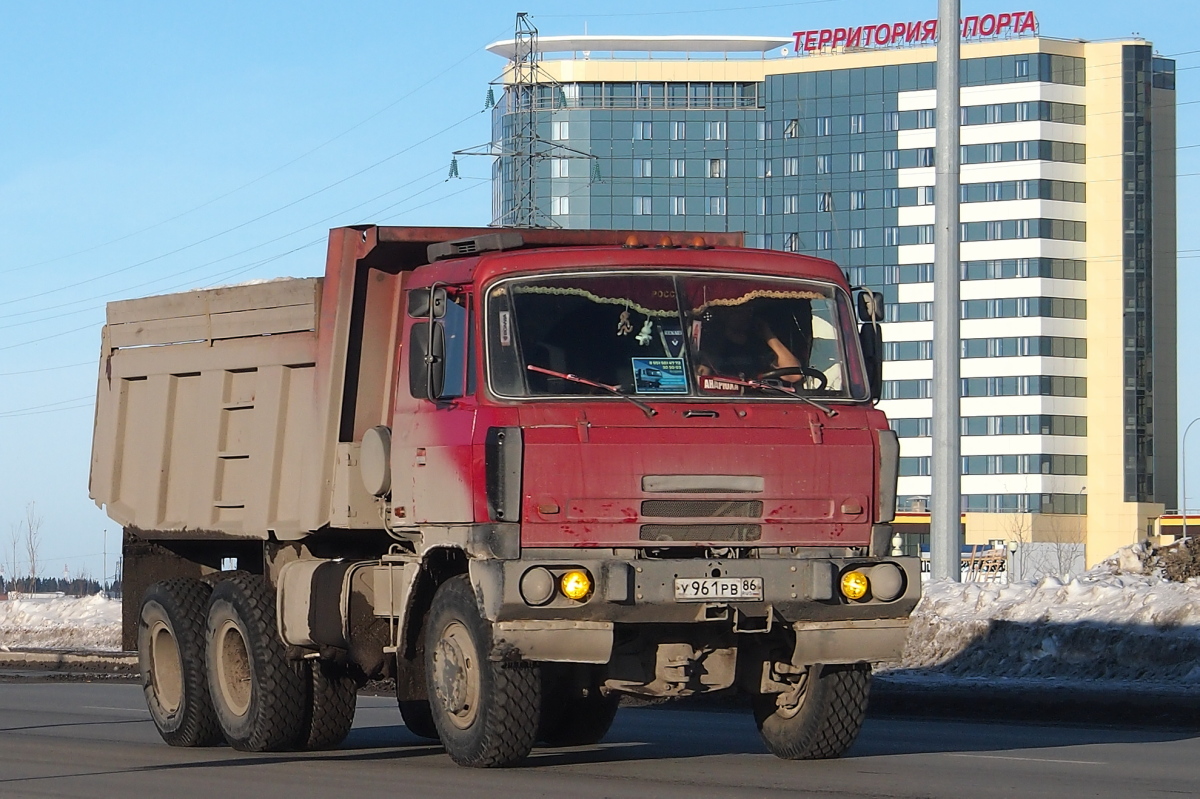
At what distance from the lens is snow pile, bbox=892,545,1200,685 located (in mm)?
20297

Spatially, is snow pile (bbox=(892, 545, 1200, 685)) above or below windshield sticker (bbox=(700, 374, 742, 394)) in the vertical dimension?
below

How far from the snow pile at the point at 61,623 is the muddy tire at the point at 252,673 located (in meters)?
26.0

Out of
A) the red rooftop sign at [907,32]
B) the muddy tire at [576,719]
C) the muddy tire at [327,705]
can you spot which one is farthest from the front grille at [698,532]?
the red rooftop sign at [907,32]

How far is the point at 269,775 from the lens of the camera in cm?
1129

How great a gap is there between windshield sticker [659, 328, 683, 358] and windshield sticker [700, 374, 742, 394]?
0.21 metres

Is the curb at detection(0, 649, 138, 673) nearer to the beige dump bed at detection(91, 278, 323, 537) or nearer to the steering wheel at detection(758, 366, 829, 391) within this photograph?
the beige dump bed at detection(91, 278, 323, 537)

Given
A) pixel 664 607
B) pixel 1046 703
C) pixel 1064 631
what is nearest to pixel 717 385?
pixel 664 607

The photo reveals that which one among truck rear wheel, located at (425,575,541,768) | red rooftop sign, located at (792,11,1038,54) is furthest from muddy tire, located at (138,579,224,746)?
red rooftop sign, located at (792,11,1038,54)

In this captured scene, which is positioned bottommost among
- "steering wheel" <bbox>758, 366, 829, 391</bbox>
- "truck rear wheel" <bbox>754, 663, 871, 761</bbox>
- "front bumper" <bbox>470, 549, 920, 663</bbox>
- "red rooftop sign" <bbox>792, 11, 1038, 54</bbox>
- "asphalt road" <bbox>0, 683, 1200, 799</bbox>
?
"asphalt road" <bbox>0, 683, 1200, 799</bbox>

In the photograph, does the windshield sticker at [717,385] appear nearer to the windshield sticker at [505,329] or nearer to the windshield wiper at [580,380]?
the windshield wiper at [580,380]

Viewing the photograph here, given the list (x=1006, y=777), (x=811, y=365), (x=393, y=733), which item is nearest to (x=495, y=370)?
(x=811, y=365)

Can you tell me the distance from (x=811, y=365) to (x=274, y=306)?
4266mm

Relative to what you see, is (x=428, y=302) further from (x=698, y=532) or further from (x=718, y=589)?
(x=718, y=589)

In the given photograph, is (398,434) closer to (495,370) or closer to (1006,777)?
(495,370)
